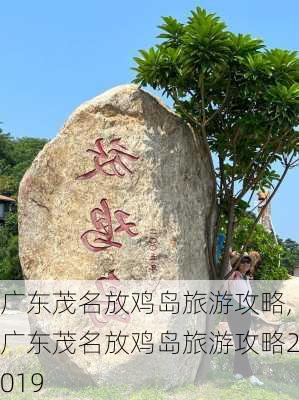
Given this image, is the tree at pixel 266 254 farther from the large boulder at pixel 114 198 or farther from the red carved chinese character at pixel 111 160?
the red carved chinese character at pixel 111 160

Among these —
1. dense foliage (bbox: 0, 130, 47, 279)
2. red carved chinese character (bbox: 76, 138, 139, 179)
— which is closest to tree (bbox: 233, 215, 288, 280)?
red carved chinese character (bbox: 76, 138, 139, 179)

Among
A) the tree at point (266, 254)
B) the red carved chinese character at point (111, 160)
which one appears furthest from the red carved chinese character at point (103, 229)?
the tree at point (266, 254)

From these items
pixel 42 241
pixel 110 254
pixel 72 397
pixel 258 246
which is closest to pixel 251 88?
pixel 110 254

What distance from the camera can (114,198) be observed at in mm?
4859

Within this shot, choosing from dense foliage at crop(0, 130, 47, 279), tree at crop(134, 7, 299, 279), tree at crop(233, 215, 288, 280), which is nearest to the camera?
tree at crop(134, 7, 299, 279)

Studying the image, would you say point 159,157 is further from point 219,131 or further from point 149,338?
point 149,338

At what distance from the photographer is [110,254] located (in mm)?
4793

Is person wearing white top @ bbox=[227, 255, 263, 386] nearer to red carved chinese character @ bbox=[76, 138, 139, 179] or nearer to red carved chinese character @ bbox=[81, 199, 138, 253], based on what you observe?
red carved chinese character @ bbox=[81, 199, 138, 253]

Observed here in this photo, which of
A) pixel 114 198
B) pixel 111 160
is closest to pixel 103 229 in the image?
pixel 114 198

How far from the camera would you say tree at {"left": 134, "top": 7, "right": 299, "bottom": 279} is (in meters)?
4.70

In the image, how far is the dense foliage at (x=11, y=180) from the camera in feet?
55.2

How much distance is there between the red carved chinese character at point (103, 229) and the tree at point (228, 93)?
0.97m

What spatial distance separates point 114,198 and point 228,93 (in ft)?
4.54

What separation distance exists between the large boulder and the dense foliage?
1207cm
